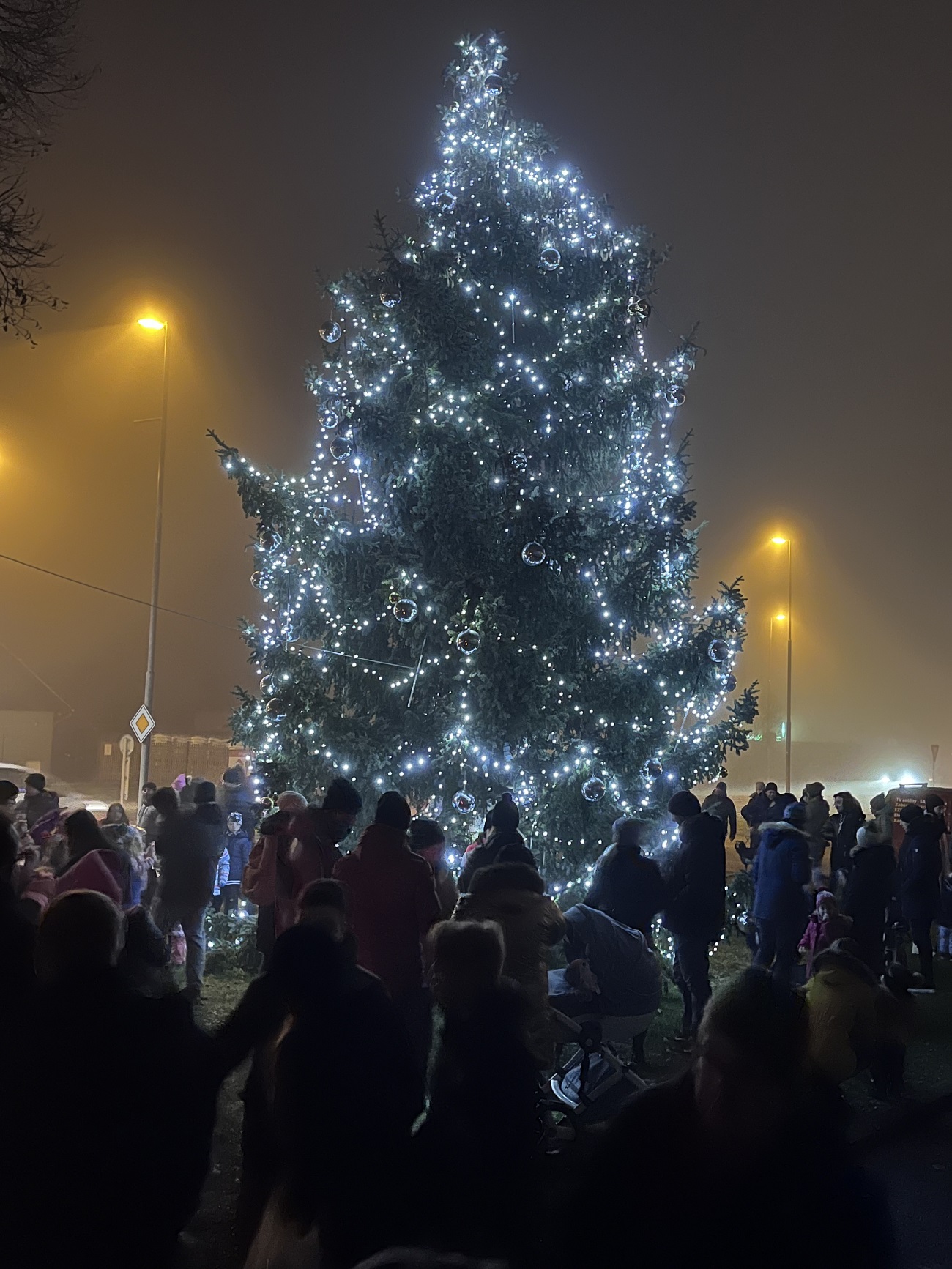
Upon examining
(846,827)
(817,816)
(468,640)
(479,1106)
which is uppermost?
(468,640)

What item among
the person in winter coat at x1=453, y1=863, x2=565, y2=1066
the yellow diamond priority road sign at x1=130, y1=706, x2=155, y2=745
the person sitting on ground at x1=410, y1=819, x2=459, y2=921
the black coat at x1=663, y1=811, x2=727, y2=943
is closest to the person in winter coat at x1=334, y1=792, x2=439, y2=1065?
the person in winter coat at x1=453, y1=863, x2=565, y2=1066

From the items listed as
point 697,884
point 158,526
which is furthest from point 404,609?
point 158,526

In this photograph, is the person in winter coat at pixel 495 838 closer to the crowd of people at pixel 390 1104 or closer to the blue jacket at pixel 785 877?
the crowd of people at pixel 390 1104

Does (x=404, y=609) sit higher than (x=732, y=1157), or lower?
higher

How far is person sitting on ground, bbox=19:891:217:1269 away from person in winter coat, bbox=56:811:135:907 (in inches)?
156

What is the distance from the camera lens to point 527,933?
5445mm

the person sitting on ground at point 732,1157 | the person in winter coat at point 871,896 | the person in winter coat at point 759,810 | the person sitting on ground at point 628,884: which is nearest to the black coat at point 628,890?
the person sitting on ground at point 628,884

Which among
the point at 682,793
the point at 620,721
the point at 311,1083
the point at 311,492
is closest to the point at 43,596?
the point at 311,492

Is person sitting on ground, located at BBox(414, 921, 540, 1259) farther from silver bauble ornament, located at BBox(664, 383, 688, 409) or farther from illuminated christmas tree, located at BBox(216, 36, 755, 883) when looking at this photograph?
silver bauble ornament, located at BBox(664, 383, 688, 409)

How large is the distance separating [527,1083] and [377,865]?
2.77 metres

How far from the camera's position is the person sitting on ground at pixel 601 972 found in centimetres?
644

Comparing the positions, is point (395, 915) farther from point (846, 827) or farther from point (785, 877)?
point (846, 827)

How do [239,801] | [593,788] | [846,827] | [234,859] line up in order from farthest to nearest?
[846,827], [239,801], [234,859], [593,788]

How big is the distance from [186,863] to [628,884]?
4.00 m
